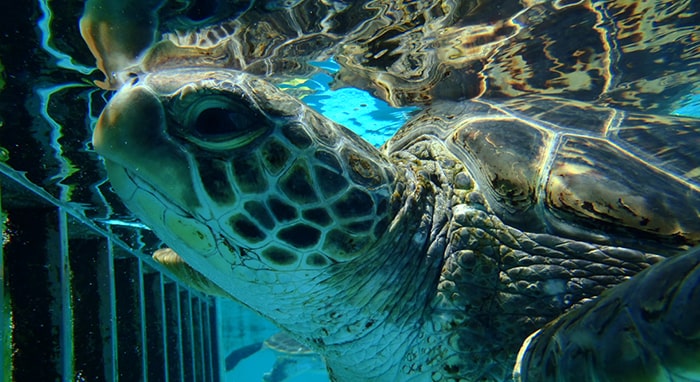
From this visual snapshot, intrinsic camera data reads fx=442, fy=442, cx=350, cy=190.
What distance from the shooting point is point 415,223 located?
7.84ft

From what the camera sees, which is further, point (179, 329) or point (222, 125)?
point (179, 329)

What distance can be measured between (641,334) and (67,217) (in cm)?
525

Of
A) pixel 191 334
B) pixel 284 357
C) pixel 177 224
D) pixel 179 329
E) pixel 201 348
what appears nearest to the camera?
pixel 177 224

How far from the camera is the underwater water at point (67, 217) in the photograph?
9.77ft

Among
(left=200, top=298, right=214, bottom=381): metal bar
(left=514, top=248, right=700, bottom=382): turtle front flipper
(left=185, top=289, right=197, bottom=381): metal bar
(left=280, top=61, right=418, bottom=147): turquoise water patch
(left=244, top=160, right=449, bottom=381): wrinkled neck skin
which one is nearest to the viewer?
(left=514, top=248, right=700, bottom=382): turtle front flipper

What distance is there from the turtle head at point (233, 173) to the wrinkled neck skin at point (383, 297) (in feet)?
0.66

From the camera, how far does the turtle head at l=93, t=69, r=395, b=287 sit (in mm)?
1788

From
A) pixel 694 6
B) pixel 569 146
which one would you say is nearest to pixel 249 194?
pixel 569 146

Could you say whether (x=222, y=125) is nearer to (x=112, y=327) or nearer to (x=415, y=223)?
(x=415, y=223)

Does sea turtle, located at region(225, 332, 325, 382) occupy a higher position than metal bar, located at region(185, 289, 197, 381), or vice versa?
metal bar, located at region(185, 289, 197, 381)

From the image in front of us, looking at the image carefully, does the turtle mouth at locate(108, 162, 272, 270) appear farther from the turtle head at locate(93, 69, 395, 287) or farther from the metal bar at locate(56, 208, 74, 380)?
the metal bar at locate(56, 208, 74, 380)

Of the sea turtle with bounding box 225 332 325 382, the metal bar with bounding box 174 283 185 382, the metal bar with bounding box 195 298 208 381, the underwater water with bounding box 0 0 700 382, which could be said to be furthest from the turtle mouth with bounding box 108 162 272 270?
the sea turtle with bounding box 225 332 325 382

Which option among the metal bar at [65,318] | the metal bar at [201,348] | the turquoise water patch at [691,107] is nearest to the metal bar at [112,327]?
the metal bar at [65,318]

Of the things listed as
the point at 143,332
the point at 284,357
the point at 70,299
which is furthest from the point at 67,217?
the point at 284,357
